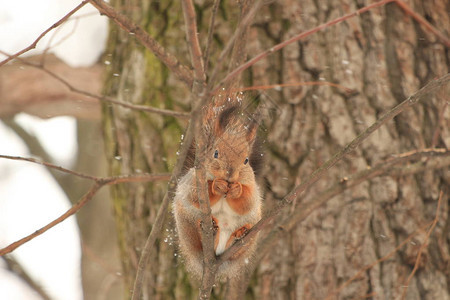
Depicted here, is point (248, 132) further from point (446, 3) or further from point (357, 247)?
point (446, 3)

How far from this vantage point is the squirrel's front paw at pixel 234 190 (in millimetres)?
1247

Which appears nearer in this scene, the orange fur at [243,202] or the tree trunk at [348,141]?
the orange fur at [243,202]

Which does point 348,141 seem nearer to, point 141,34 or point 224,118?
point 224,118

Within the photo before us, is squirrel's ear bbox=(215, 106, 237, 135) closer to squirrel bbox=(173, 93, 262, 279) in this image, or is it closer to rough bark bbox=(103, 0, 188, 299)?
squirrel bbox=(173, 93, 262, 279)

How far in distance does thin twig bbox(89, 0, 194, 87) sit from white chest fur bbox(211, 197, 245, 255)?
34cm

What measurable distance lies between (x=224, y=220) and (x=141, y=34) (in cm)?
51

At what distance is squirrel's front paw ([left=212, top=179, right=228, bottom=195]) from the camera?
1233 millimetres

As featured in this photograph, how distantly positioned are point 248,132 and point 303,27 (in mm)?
697

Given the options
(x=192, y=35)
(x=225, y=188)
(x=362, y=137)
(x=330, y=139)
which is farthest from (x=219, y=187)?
(x=330, y=139)

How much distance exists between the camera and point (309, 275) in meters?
1.69

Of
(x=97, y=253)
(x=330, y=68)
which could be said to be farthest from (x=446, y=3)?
(x=97, y=253)

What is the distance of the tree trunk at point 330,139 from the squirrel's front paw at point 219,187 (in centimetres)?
44

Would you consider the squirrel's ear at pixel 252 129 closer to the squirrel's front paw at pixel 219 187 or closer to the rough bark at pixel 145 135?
the squirrel's front paw at pixel 219 187

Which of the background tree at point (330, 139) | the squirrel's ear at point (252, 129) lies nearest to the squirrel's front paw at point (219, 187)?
the squirrel's ear at point (252, 129)
